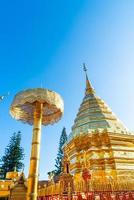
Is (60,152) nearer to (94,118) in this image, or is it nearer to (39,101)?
(94,118)

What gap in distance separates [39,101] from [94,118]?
1333cm

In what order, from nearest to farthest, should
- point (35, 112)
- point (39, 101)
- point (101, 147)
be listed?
point (39, 101) → point (35, 112) → point (101, 147)

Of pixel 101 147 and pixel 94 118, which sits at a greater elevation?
pixel 94 118

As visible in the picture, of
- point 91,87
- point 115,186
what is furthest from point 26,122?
point 91,87

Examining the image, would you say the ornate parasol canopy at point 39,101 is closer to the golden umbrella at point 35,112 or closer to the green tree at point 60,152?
the golden umbrella at point 35,112

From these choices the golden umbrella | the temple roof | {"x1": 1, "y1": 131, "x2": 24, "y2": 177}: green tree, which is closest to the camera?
the golden umbrella

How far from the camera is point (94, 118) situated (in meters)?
19.5

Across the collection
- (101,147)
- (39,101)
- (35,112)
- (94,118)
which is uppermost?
(94,118)

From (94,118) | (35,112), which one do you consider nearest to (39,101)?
(35,112)

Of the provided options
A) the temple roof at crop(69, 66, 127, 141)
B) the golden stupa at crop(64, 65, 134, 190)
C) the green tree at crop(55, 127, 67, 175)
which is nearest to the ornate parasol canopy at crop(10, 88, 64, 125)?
the golden stupa at crop(64, 65, 134, 190)

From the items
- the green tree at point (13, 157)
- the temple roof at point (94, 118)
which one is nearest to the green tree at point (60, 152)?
the green tree at point (13, 157)

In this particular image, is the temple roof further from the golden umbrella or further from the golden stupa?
the golden umbrella

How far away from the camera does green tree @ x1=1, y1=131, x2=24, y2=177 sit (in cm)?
3531

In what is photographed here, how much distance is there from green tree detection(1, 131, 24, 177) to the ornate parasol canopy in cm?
2983
